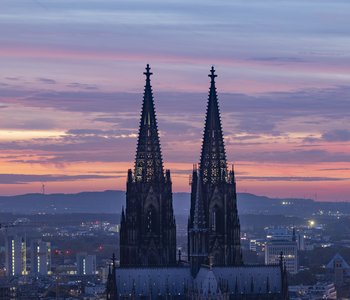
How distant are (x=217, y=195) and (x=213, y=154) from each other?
3.78 metres

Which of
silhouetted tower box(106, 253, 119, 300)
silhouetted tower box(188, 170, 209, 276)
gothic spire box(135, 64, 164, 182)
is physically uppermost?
A: gothic spire box(135, 64, 164, 182)

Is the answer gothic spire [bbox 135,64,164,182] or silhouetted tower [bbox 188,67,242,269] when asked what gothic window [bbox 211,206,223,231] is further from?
gothic spire [bbox 135,64,164,182]

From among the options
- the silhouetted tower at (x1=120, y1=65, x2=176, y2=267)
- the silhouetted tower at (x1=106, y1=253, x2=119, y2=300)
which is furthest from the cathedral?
the silhouetted tower at (x1=106, y1=253, x2=119, y2=300)

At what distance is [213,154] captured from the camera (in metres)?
159

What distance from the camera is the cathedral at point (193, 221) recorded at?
490 feet

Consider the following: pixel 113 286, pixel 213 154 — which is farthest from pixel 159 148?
pixel 113 286

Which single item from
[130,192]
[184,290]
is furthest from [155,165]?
[184,290]

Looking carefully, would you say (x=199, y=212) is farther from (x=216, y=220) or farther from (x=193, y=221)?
(x=216, y=220)

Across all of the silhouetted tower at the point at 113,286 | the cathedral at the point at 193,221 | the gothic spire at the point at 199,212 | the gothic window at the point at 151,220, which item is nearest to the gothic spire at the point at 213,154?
the cathedral at the point at 193,221

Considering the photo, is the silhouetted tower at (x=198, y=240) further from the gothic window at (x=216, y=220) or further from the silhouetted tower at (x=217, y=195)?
the gothic window at (x=216, y=220)

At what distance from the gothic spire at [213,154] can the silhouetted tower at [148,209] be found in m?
3.73

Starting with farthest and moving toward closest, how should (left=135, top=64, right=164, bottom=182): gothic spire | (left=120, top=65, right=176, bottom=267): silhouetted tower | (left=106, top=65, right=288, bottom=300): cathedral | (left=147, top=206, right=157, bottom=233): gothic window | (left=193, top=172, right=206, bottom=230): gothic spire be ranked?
1. (left=135, top=64, right=164, bottom=182): gothic spire
2. (left=147, top=206, right=157, bottom=233): gothic window
3. (left=120, top=65, right=176, bottom=267): silhouetted tower
4. (left=193, top=172, right=206, bottom=230): gothic spire
5. (left=106, top=65, right=288, bottom=300): cathedral

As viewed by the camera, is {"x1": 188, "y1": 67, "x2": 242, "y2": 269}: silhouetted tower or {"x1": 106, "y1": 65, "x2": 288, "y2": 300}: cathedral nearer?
{"x1": 106, "y1": 65, "x2": 288, "y2": 300}: cathedral

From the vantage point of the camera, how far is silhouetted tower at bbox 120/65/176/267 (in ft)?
513
